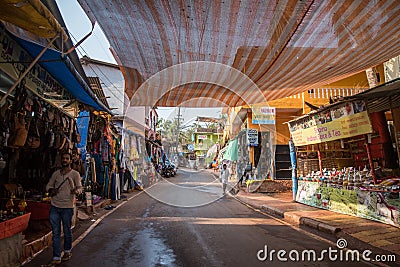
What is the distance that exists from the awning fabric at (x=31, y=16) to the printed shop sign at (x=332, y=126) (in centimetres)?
667

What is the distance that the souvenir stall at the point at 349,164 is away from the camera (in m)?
6.81

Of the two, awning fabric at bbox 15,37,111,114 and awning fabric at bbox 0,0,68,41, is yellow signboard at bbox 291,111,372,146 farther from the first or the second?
awning fabric at bbox 0,0,68,41

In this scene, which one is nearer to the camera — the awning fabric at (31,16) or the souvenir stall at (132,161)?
the awning fabric at (31,16)

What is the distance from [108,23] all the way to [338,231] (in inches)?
236

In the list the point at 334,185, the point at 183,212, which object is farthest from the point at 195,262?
the point at 334,185

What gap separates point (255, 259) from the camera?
436 cm

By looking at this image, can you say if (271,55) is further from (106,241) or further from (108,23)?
(106,241)

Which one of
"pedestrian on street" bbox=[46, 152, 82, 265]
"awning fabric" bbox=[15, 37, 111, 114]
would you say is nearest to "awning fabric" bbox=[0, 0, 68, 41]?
"awning fabric" bbox=[15, 37, 111, 114]

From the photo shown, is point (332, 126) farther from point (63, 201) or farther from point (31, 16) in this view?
point (31, 16)

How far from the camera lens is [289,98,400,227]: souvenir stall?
6.81 m

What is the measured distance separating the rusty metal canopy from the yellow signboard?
188 centimetres

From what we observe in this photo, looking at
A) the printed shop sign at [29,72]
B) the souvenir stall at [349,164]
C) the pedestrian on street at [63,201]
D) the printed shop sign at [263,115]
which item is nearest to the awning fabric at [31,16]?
the printed shop sign at [29,72]

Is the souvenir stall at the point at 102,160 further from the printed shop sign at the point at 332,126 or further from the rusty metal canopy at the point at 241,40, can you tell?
the printed shop sign at the point at 332,126

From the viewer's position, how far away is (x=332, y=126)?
8.22 meters
